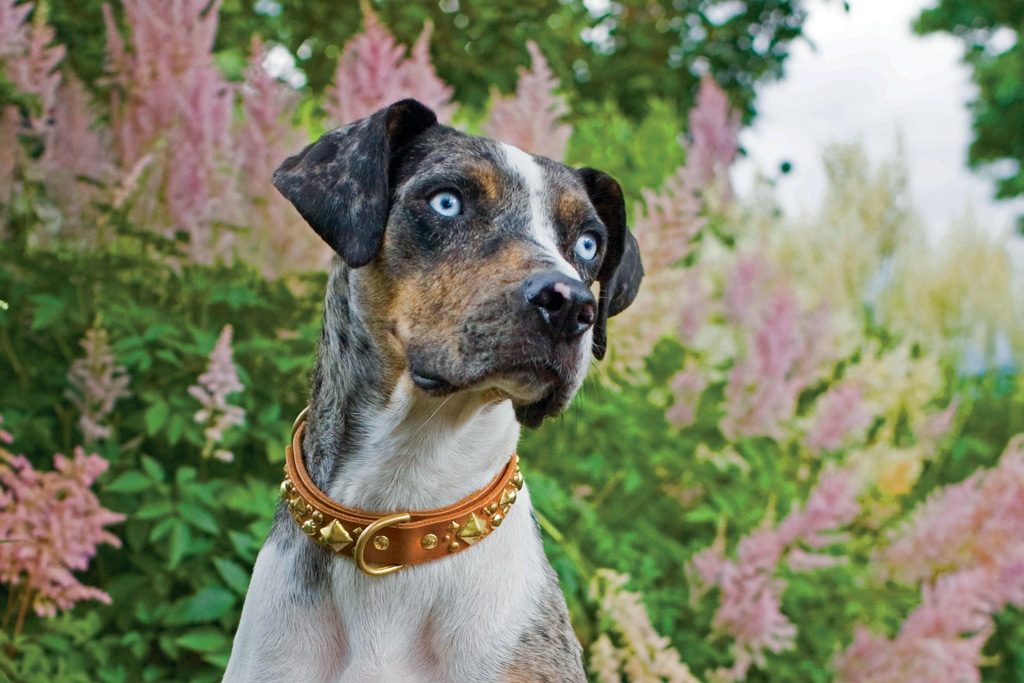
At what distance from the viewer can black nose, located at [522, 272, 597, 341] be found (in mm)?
2117

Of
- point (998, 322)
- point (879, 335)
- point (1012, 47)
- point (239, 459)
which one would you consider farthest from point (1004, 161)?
point (239, 459)

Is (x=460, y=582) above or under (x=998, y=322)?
above

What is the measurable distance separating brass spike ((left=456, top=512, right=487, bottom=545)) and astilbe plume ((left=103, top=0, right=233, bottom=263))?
1.83 metres

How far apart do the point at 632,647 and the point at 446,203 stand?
66.1 inches

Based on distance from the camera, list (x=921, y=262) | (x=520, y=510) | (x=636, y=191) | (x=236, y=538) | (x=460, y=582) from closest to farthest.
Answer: (x=460, y=582)
(x=520, y=510)
(x=236, y=538)
(x=636, y=191)
(x=921, y=262)

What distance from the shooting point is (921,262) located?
26.9ft

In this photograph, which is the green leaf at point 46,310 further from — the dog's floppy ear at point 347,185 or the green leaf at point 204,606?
the dog's floppy ear at point 347,185

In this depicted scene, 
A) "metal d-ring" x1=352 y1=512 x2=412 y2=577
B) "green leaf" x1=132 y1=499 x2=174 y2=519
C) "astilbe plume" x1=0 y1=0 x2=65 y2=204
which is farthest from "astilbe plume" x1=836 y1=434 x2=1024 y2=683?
"astilbe plume" x1=0 y1=0 x2=65 y2=204

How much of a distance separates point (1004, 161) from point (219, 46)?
16735 millimetres

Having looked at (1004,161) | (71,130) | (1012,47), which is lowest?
(1004,161)

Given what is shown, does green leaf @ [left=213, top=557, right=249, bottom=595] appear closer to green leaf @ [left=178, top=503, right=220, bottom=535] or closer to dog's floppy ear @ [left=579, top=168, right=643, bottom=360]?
green leaf @ [left=178, top=503, right=220, bottom=535]

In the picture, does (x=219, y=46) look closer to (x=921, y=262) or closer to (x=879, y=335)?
(x=879, y=335)

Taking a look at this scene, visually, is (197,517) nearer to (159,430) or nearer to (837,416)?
(159,430)

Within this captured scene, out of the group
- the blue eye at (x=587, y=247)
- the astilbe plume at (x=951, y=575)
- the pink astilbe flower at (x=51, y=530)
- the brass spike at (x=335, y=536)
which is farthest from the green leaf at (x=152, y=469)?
the astilbe plume at (x=951, y=575)
